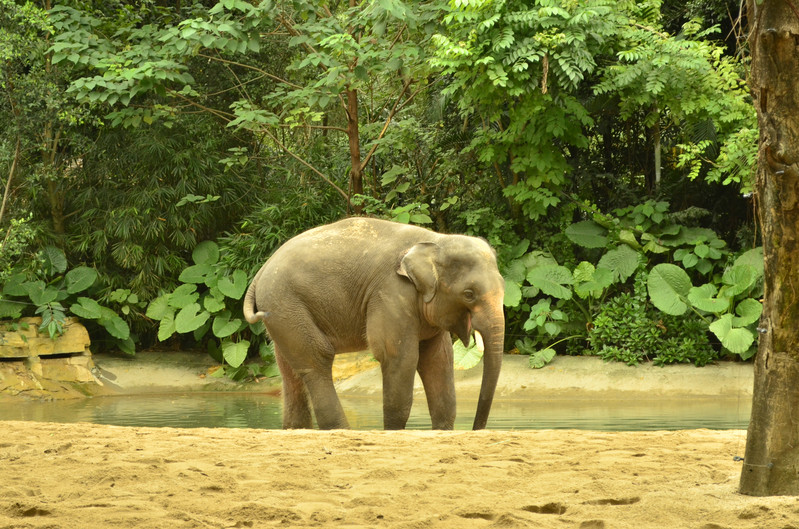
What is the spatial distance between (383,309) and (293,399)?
134cm

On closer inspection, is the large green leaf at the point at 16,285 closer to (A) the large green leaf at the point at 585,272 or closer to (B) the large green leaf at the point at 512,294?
(B) the large green leaf at the point at 512,294

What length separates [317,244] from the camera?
7.60 meters

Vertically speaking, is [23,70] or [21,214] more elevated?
[23,70]

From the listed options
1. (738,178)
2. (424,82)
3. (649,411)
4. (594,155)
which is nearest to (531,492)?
(649,411)

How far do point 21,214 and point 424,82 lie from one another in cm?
645

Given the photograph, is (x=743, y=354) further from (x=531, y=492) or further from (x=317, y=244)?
(x=531, y=492)

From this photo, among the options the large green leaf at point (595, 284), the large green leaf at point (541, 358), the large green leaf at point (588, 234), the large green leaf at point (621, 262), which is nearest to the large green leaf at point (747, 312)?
the large green leaf at point (621, 262)

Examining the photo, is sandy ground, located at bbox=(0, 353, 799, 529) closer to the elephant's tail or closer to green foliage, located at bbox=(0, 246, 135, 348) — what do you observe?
the elephant's tail

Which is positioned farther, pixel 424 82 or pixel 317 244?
pixel 424 82

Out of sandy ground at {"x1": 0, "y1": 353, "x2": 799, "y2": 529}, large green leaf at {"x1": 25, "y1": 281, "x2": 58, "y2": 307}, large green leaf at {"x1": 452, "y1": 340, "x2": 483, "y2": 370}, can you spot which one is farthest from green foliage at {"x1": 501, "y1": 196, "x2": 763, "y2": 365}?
large green leaf at {"x1": 25, "y1": 281, "x2": 58, "y2": 307}

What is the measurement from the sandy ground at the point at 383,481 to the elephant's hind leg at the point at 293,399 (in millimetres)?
1713

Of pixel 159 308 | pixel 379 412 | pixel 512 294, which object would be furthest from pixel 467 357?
pixel 159 308

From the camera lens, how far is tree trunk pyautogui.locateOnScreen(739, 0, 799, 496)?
12.7 ft

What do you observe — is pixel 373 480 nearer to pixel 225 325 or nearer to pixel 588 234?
pixel 588 234
